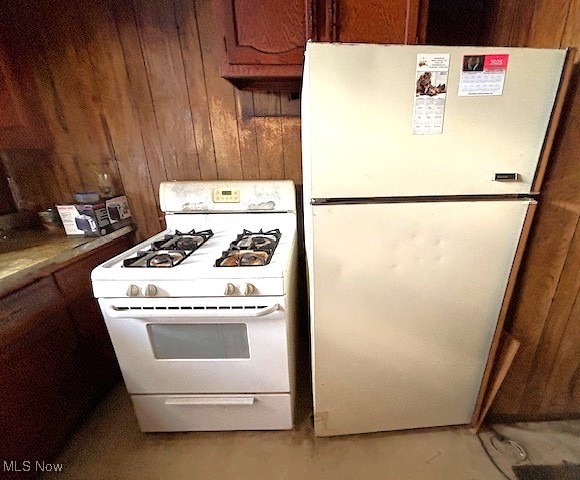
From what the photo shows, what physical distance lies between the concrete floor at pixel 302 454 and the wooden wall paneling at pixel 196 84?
1368 millimetres

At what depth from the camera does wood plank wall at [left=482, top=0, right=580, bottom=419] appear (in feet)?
2.85

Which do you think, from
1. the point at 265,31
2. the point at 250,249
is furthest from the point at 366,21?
the point at 250,249

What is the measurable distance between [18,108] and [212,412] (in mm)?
1654

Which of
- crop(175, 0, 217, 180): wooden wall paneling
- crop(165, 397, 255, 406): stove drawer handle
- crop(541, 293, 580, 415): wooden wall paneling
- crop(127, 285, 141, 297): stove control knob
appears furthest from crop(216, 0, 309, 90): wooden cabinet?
crop(541, 293, 580, 415): wooden wall paneling

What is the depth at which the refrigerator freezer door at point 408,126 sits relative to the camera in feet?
2.39

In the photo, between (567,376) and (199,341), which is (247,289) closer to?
(199,341)

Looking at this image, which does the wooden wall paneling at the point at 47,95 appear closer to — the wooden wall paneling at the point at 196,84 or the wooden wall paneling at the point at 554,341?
the wooden wall paneling at the point at 196,84

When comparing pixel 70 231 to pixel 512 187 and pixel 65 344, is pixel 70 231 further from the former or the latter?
pixel 512 187

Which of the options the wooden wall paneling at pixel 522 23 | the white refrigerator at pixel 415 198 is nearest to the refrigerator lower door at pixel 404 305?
the white refrigerator at pixel 415 198

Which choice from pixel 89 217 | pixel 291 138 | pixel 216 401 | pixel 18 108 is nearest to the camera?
pixel 216 401

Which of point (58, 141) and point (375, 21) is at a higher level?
point (375, 21)

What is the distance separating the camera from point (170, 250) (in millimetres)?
1156

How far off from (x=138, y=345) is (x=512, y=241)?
1421 mm

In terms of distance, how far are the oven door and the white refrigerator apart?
0.61ft
